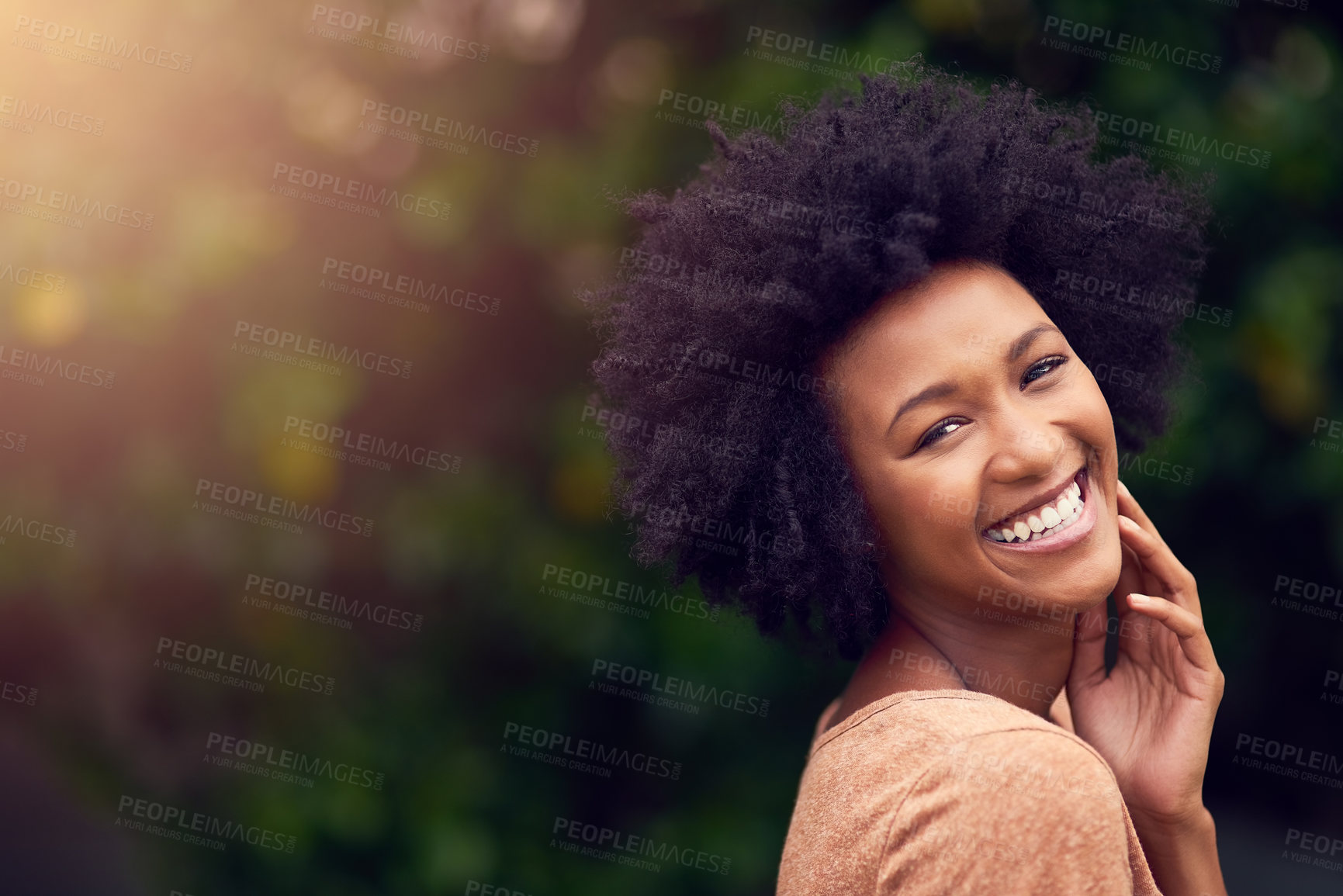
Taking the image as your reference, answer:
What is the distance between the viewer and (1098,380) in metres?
2.18

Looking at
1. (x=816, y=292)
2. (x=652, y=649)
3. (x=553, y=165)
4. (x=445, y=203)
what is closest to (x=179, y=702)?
(x=652, y=649)

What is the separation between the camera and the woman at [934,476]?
149 cm

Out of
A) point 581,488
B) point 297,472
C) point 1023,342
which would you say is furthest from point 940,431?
point 297,472

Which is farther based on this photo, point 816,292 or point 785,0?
point 785,0

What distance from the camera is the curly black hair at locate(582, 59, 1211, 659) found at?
173 cm

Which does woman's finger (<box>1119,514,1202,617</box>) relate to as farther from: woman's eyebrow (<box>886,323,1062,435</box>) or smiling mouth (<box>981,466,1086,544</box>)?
woman's eyebrow (<box>886,323,1062,435</box>)

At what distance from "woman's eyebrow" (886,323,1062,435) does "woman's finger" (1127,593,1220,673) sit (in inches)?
19.0

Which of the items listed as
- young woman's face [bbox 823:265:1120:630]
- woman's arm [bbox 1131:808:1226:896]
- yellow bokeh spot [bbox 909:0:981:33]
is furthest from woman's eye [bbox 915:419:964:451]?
yellow bokeh spot [bbox 909:0:981:33]

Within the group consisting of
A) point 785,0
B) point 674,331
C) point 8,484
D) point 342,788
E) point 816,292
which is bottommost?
point 342,788

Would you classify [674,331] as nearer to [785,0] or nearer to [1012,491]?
[1012,491]

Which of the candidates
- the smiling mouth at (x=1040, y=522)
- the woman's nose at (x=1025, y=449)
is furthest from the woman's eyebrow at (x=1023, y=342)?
the smiling mouth at (x=1040, y=522)

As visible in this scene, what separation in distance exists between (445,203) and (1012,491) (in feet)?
5.71

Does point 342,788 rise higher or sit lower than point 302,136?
lower

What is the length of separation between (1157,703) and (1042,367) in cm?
72
